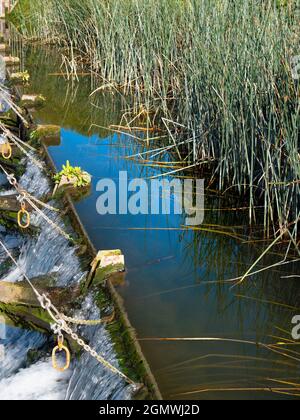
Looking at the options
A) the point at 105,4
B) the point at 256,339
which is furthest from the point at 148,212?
the point at 105,4

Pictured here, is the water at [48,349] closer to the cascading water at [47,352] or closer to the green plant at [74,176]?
the cascading water at [47,352]

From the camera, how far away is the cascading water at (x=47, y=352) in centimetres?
278

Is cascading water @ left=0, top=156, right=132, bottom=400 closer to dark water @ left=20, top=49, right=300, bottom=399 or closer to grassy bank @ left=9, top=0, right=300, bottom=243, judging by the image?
dark water @ left=20, top=49, right=300, bottom=399

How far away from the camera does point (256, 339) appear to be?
9.86ft

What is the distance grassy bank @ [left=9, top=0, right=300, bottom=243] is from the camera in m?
3.74

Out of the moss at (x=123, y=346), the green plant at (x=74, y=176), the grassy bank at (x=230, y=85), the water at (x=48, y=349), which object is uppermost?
the grassy bank at (x=230, y=85)

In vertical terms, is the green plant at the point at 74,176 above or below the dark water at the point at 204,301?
above

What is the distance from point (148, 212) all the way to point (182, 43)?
2.05m

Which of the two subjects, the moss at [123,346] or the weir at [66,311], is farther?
the weir at [66,311]

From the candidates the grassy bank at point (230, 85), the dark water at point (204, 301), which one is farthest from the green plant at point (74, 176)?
the grassy bank at point (230, 85)

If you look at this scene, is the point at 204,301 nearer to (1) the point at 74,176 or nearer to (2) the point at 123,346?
(2) the point at 123,346

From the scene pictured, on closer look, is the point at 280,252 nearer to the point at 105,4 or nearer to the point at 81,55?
the point at 105,4

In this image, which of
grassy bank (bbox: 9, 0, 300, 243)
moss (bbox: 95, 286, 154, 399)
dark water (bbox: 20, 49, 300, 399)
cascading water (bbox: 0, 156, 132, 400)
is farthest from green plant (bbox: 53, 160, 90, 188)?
moss (bbox: 95, 286, 154, 399)

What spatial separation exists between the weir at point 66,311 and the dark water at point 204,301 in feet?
0.31
